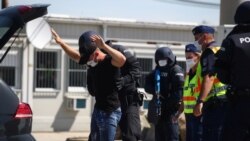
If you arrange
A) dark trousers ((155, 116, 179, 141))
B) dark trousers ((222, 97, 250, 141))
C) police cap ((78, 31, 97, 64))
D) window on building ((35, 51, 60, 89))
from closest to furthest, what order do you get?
dark trousers ((222, 97, 250, 141)), police cap ((78, 31, 97, 64)), dark trousers ((155, 116, 179, 141)), window on building ((35, 51, 60, 89))

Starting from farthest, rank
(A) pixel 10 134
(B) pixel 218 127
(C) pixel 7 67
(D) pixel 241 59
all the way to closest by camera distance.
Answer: (C) pixel 7 67 → (B) pixel 218 127 → (D) pixel 241 59 → (A) pixel 10 134

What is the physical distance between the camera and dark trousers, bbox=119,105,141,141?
8.16 meters

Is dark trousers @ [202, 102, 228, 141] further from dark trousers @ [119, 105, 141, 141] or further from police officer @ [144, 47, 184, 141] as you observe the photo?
police officer @ [144, 47, 184, 141]

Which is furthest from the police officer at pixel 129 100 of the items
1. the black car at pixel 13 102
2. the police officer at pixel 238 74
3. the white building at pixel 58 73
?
the white building at pixel 58 73

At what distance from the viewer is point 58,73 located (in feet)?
53.0

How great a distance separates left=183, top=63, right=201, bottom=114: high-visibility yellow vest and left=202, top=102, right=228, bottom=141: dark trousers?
528 millimetres

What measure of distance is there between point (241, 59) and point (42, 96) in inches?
406

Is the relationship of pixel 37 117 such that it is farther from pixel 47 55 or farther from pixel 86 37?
pixel 86 37

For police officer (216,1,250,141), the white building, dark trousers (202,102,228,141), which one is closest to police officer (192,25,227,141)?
dark trousers (202,102,228,141)

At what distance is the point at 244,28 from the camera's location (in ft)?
20.8

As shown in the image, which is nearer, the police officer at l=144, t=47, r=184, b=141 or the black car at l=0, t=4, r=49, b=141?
the black car at l=0, t=4, r=49, b=141

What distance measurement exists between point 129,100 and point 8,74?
7820 mm

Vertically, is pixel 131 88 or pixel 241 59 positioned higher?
pixel 241 59

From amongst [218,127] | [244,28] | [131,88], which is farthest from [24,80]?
[244,28]
